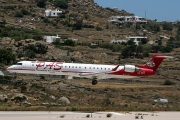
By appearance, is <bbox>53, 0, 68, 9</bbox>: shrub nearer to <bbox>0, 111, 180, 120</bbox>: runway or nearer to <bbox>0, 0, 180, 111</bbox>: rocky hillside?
<bbox>0, 0, 180, 111</bbox>: rocky hillside

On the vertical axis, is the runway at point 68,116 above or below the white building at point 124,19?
below

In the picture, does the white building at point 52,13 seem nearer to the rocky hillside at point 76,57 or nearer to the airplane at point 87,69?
the rocky hillside at point 76,57

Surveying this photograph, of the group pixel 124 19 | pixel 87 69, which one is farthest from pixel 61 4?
pixel 87 69

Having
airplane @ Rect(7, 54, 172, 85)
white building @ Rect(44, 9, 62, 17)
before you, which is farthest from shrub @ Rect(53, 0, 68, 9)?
airplane @ Rect(7, 54, 172, 85)

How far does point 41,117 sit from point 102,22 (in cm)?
13597

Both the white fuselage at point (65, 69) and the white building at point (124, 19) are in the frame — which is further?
the white building at point (124, 19)

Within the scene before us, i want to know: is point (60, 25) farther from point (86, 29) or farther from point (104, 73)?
point (104, 73)

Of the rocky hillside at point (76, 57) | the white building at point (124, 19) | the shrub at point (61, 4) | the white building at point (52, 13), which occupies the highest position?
the shrub at point (61, 4)

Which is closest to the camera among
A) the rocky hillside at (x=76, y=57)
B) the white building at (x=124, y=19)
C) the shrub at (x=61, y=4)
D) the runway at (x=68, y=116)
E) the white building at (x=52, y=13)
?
the runway at (x=68, y=116)

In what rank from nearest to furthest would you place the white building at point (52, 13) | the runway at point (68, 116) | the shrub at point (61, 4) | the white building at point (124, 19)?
the runway at point (68, 116)
the white building at point (52, 13)
the white building at point (124, 19)
the shrub at point (61, 4)

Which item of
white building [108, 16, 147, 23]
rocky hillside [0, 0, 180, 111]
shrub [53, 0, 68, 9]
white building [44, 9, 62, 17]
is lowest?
rocky hillside [0, 0, 180, 111]

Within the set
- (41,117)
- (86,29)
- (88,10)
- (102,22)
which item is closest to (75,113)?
(41,117)

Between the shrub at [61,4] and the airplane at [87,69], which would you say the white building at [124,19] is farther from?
the airplane at [87,69]

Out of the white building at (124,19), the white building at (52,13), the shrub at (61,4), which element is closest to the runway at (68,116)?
the white building at (52,13)
